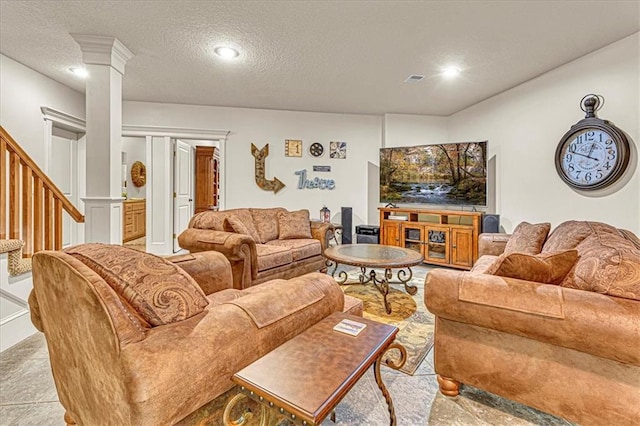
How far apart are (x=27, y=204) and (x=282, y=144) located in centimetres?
340

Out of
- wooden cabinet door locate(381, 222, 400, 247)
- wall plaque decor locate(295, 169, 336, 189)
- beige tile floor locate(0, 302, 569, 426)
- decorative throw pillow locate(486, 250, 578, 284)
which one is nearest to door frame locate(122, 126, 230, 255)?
wall plaque decor locate(295, 169, 336, 189)

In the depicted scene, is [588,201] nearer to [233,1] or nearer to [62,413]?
[233,1]

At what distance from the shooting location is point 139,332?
3.08 ft

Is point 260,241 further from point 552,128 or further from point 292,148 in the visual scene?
point 552,128

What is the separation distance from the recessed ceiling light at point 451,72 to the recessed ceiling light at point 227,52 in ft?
7.46

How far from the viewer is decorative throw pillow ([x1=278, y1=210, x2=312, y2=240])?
404 centimetres

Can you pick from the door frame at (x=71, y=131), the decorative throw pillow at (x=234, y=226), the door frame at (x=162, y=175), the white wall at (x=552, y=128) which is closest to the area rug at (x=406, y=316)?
the decorative throw pillow at (x=234, y=226)

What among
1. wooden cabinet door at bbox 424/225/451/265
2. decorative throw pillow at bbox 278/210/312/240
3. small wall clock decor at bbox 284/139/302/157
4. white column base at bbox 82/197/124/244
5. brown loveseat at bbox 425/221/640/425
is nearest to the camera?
brown loveseat at bbox 425/221/640/425

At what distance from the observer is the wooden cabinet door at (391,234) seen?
4730 millimetres

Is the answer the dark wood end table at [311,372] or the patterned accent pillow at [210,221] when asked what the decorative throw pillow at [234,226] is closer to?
the patterned accent pillow at [210,221]

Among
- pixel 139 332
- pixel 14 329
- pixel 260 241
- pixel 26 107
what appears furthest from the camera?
pixel 260 241

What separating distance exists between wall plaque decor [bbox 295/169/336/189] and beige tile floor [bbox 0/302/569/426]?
3.72m

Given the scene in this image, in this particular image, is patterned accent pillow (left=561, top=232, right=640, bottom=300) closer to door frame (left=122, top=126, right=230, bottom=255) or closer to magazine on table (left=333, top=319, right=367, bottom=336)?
magazine on table (left=333, top=319, right=367, bottom=336)

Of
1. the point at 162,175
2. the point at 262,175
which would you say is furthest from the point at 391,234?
the point at 162,175
